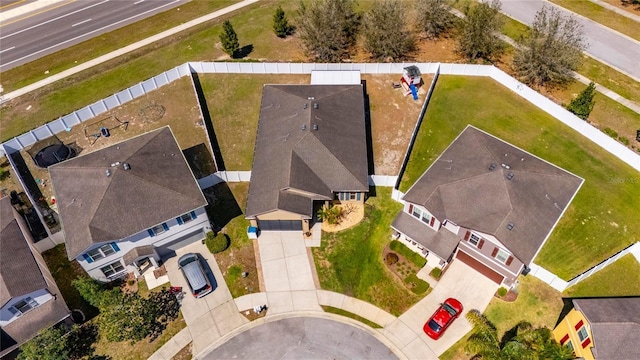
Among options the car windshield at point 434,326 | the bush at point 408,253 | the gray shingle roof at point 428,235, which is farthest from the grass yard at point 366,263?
the car windshield at point 434,326

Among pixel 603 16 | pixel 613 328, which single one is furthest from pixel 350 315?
pixel 603 16

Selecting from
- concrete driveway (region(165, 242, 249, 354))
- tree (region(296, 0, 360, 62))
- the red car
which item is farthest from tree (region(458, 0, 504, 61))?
concrete driveway (region(165, 242, 249, 354))

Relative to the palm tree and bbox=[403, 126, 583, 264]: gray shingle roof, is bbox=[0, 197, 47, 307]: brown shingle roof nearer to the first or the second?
bbox=[403, 126, 583, 264]: gray shingle roof

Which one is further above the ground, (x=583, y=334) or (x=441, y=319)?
(x=583, y=334)

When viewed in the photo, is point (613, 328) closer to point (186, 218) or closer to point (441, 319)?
point (441, 319)

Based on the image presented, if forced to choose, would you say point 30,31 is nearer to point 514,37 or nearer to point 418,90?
point 418,90
